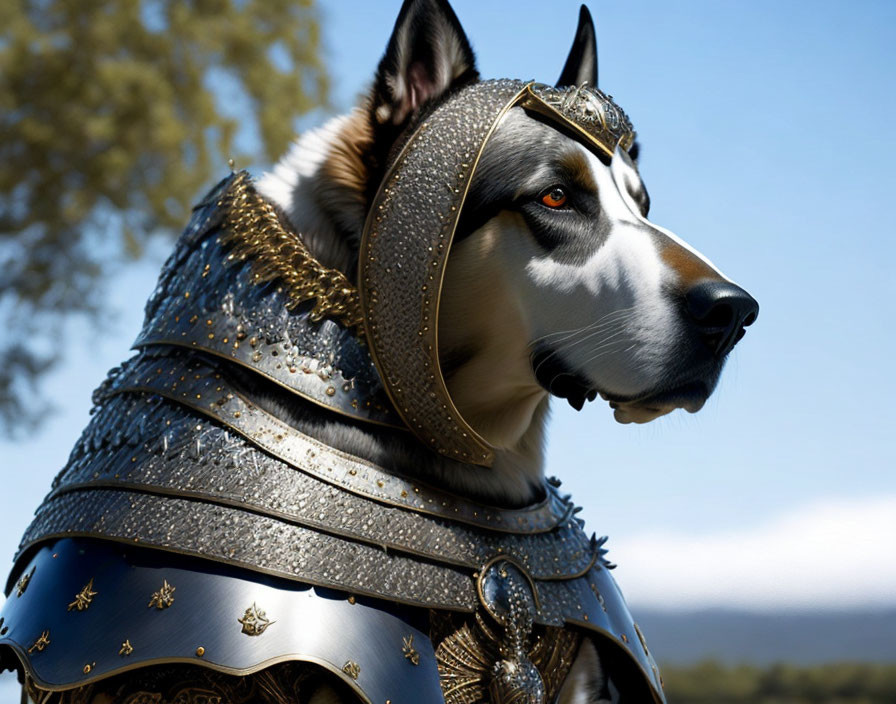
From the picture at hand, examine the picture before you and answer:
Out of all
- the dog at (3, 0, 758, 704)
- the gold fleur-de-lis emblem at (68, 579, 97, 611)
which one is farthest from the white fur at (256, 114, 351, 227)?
the gold fleur-de-lis emblem at (68, 579, 97, 611)

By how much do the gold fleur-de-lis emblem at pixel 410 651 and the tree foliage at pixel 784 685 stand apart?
6300 millimetres

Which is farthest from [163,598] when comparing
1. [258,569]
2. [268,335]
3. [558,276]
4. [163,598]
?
[558,276]

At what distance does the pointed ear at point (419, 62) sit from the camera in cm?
239

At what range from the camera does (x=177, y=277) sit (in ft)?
8.29

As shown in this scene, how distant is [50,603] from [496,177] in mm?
1252

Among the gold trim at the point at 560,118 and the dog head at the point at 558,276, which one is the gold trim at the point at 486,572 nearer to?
the dog head at the point at 558,276

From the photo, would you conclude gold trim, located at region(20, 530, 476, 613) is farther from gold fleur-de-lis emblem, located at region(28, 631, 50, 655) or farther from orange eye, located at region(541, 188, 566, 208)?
orange eye, located at region(541, 188, 566, 208)

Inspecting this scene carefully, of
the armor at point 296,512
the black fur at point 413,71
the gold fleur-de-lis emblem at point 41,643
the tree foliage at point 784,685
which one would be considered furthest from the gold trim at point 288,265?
→ the tree foliage at point 784,685

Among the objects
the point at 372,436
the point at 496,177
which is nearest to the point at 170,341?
the point at 372,436

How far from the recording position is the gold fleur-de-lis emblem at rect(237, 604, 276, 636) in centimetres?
198

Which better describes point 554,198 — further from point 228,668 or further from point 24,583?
point 24,583

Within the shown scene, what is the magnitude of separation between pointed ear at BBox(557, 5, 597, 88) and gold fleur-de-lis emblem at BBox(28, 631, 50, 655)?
1760 mm

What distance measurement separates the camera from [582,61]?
8.98ft

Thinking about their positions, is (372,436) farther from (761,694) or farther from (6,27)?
(6,27)
